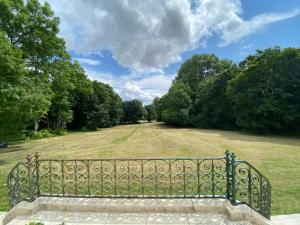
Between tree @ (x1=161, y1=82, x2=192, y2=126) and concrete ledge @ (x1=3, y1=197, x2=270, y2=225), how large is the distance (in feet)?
107

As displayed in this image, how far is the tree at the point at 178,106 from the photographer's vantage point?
37263 mm

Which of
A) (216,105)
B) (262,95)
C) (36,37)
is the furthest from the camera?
(216,105)

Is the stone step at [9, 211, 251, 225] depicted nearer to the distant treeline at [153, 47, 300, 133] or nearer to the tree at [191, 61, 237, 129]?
the distant treeline at [153, 47, 300, 133]

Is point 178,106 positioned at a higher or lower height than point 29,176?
higher

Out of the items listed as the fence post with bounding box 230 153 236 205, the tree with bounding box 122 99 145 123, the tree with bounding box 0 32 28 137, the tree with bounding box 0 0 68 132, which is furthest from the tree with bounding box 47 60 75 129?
the tree with bounding box 122 99 145 123

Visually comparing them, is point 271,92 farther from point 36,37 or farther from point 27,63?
point 27,63

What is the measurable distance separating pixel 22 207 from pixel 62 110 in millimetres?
29873

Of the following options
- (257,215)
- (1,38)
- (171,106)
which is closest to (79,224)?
(257,215)

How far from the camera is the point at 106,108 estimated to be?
138ft

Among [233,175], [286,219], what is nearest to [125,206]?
[233,175]

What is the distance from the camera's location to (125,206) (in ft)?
14.8

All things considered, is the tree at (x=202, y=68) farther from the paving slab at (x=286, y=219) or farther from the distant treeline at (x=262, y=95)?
the paving slab at (x=286, y=219)

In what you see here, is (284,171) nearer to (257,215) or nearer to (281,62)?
(257,215)

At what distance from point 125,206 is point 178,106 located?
33.8 m
